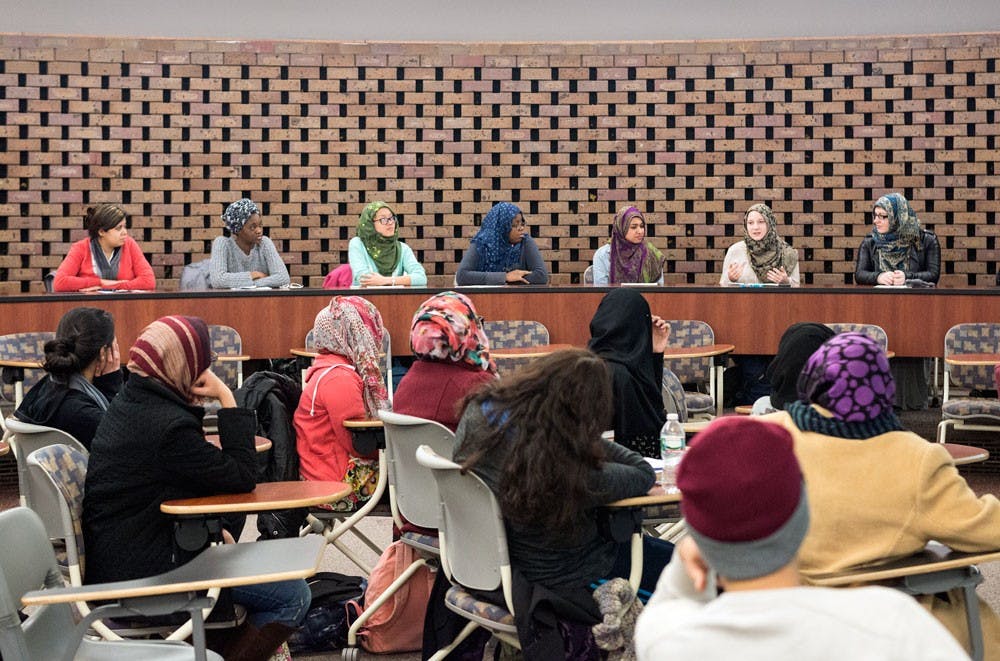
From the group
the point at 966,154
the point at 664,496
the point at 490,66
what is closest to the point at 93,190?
the point at 490,66

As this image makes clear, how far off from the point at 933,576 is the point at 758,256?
18.1 ft

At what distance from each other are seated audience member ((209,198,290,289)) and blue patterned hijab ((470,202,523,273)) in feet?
4.37

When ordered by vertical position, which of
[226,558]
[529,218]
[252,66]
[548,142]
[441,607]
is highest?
[252,66]

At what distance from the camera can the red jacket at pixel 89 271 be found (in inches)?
279

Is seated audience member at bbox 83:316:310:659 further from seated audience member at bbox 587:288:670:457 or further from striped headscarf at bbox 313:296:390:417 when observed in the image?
striped headscarf at bbox 313:296:390:417

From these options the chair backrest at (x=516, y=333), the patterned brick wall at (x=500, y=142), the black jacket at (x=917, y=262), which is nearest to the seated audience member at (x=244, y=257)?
the chair backrest at (x=516, y=333)

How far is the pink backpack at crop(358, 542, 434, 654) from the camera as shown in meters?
3.58

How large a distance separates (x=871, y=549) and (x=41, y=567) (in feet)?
5.54

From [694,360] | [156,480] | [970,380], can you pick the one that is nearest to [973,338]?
[970,380]

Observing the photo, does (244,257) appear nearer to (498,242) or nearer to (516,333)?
(498,242)

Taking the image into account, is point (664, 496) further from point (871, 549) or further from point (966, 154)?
point (966, 154)

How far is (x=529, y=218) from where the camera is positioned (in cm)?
1012

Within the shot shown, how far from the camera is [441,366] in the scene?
3623 mm

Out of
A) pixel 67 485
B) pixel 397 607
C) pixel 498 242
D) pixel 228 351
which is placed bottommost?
pixel 397 607
